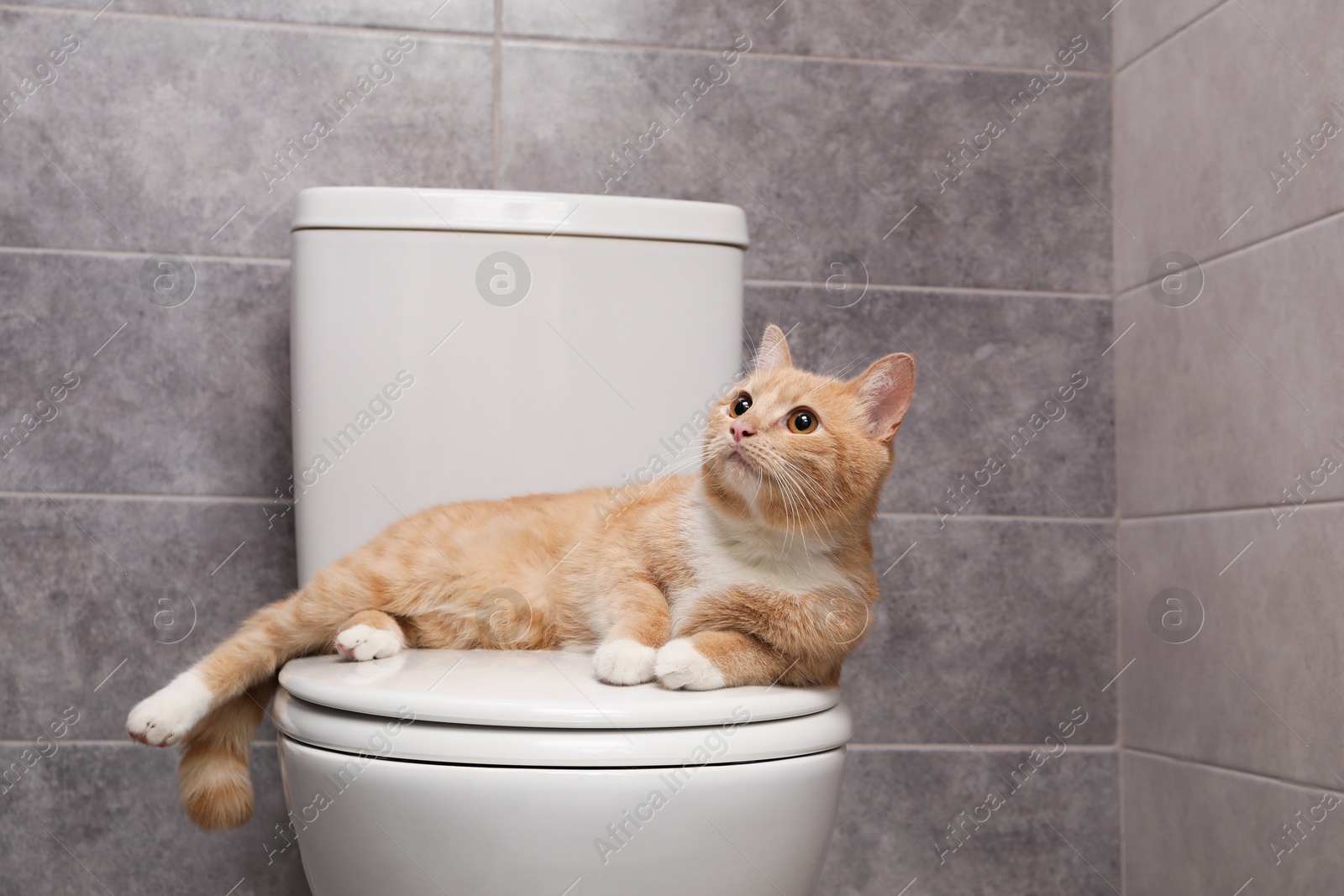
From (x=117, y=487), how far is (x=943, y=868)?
58.7 inches

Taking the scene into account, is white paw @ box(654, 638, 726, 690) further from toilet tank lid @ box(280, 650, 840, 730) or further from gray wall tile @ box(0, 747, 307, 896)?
gray wall tile @ box(0, 747, 307, 896)

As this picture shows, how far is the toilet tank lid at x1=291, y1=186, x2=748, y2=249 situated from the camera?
4.57 ft

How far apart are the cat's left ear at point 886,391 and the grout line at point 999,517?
701 mm

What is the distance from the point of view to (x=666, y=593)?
1116 mm

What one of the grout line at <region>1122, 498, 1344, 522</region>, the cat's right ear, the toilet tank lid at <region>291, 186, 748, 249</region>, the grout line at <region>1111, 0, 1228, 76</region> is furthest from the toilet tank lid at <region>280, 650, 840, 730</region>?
the grout line at <region>1111, 0, 1228, 76</region>

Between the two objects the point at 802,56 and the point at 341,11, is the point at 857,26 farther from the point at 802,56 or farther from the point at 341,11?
the point at 341,11

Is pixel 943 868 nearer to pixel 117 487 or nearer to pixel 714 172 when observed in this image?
pixel 714 172

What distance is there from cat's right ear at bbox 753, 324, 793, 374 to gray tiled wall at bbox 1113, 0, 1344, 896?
27.9 inches

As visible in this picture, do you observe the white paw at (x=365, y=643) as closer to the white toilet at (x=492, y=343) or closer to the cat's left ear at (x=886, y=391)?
the white toilet at (x=492, y=343)

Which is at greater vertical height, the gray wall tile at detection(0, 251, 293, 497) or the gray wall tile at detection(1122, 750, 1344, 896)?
the gray wall tile at detection(0, 251, 293, 497)

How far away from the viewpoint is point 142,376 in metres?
1.64

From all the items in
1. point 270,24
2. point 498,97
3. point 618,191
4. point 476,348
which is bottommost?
point 476,348

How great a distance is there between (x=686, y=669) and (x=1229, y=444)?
40.3 inches

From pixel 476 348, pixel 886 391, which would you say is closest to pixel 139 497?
pixel 476 348
